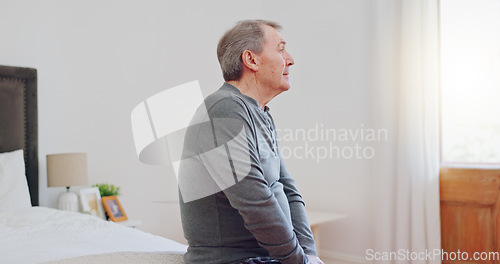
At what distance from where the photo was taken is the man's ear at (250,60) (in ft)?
4.70

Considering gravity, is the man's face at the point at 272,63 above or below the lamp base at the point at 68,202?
above

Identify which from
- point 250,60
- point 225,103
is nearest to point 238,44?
point 250,60

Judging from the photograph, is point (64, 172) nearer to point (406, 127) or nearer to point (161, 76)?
point (161, 76)

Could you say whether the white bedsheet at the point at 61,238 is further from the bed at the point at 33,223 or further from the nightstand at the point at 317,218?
the nightstand at the point at 317,218

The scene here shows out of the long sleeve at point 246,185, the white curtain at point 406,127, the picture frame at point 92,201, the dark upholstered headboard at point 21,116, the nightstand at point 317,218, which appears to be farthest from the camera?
the nightstand at point 317,218

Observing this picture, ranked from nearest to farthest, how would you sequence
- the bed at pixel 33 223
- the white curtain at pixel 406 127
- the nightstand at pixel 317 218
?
the bed at pixel 33 223
the white curtain at pixel 406 127
the nightstand at pixel 317 218

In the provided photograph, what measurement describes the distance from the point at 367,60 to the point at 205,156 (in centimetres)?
274

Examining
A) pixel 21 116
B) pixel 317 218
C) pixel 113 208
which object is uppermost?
pixel 21 116

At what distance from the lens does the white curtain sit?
3217mm

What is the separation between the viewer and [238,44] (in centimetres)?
144

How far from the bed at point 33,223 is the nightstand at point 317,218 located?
4.84 feet

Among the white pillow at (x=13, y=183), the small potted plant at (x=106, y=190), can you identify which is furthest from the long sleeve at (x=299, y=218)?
the small potted plant at (x=106, y=190)

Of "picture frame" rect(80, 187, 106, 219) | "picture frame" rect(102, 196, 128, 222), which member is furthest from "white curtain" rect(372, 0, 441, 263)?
"picture frame" rect(80, 187, 106, 219)

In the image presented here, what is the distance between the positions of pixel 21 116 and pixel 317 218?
214cm
